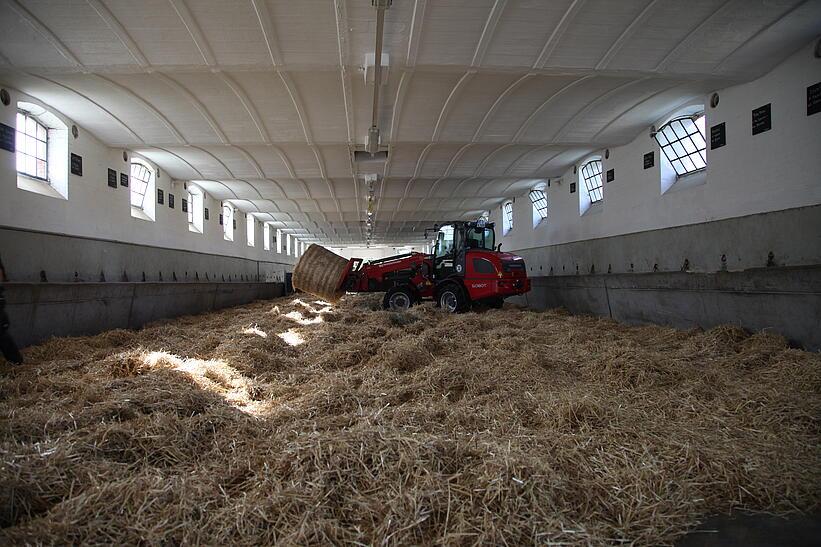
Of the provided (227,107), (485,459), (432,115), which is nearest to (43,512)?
(485,459)

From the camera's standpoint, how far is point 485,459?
114 inches

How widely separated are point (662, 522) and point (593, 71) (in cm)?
814

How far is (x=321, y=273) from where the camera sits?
14.5 metres

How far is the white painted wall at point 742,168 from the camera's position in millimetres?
7355

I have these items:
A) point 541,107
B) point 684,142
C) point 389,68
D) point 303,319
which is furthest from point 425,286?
point 684,142

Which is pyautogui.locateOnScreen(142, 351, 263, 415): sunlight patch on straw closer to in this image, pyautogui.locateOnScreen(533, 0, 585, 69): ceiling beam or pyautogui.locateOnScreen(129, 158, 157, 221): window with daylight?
pyautogui.locateOnScreen(533, 0, 585, 69): ceiling beam

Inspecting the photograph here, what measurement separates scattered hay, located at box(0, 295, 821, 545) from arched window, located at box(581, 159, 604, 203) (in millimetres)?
9688

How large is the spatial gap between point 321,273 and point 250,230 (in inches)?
578

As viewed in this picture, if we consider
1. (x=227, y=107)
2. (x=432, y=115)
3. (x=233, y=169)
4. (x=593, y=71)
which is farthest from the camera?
(x=233, y=169)

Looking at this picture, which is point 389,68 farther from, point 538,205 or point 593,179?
point 538,205

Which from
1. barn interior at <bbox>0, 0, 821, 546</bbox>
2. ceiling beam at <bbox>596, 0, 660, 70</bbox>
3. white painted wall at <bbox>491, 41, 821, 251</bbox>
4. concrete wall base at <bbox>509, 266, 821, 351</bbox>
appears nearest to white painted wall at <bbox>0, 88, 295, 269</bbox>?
barn interior at <bbox>0, 0, 821, 546</bbox>

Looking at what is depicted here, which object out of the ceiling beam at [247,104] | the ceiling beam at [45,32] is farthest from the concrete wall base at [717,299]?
the ceiling beam at [45,32]

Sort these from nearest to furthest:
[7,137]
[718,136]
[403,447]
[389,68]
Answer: [403,447] → [389,68] → [7,137] → [718,136]

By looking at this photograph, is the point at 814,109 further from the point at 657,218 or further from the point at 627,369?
the point at 627,369
